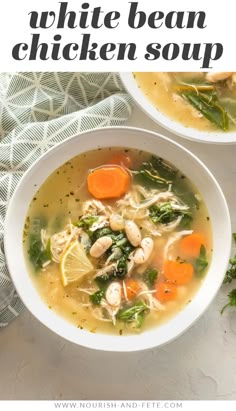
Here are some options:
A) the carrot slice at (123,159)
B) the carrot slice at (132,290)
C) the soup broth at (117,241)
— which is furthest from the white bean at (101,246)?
the carrot slice at (123,159)

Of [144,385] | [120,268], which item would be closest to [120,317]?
[120,268]

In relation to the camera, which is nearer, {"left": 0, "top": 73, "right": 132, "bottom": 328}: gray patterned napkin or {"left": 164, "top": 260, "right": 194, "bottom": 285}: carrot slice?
{"left": 164, "top": 260, "right": 194, "bottom": 285}: carrot slice

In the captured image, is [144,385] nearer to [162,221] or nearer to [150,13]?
[162,221]

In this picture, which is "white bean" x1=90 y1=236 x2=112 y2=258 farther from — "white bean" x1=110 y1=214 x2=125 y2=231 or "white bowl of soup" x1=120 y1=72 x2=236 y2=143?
"white bowl of soup" x1=120 y1=72 x2=236 y2=143

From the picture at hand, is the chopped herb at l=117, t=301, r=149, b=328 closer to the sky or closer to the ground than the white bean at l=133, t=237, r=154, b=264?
closer to the ground

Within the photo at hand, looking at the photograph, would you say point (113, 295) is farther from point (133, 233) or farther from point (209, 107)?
point (209, 107)

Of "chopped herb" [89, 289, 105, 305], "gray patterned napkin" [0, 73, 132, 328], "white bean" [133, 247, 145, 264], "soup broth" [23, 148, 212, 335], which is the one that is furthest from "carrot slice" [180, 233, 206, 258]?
"gray patterned napkin" [0, 73, 132, 328]
